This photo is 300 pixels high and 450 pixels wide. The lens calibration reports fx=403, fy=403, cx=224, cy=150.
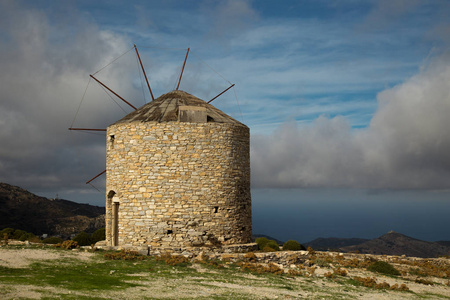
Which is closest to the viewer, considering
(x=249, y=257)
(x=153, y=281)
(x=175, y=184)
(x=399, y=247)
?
(x=153, y=281)

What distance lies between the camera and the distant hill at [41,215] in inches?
1945

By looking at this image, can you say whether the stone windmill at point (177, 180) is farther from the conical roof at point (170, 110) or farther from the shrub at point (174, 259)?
the shrub at point (174, 259)

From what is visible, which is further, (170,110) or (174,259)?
(170,110)

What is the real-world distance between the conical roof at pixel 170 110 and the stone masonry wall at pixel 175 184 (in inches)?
27.9

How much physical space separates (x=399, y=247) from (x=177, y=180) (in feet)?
153

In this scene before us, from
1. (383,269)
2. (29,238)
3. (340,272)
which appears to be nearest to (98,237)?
(29,238)

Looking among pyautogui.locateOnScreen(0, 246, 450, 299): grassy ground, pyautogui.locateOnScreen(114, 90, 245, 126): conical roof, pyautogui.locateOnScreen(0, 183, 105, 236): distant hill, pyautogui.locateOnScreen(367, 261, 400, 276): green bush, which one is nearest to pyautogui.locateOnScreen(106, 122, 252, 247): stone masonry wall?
pyautogui.locateOnScreen(114, 90, 245, 126): conical roof

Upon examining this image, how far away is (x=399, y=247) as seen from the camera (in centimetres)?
5509

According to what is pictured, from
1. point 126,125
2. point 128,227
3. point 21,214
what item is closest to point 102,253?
point 128,227

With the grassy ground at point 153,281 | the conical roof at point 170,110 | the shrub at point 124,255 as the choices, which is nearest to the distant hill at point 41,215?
the conical roof at point 170,110

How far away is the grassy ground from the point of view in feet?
35.1

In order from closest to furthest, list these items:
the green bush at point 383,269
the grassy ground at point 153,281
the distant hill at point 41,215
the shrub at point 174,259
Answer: the grassy ground at point 153,281
the shrub at point 174,259
the green bush at point 383,269
the distant hill at point 41,215

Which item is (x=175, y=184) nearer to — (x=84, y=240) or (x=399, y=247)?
(x=84, y=240)

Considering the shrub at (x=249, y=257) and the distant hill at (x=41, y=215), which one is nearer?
the shrub at (x=249, y=257)
